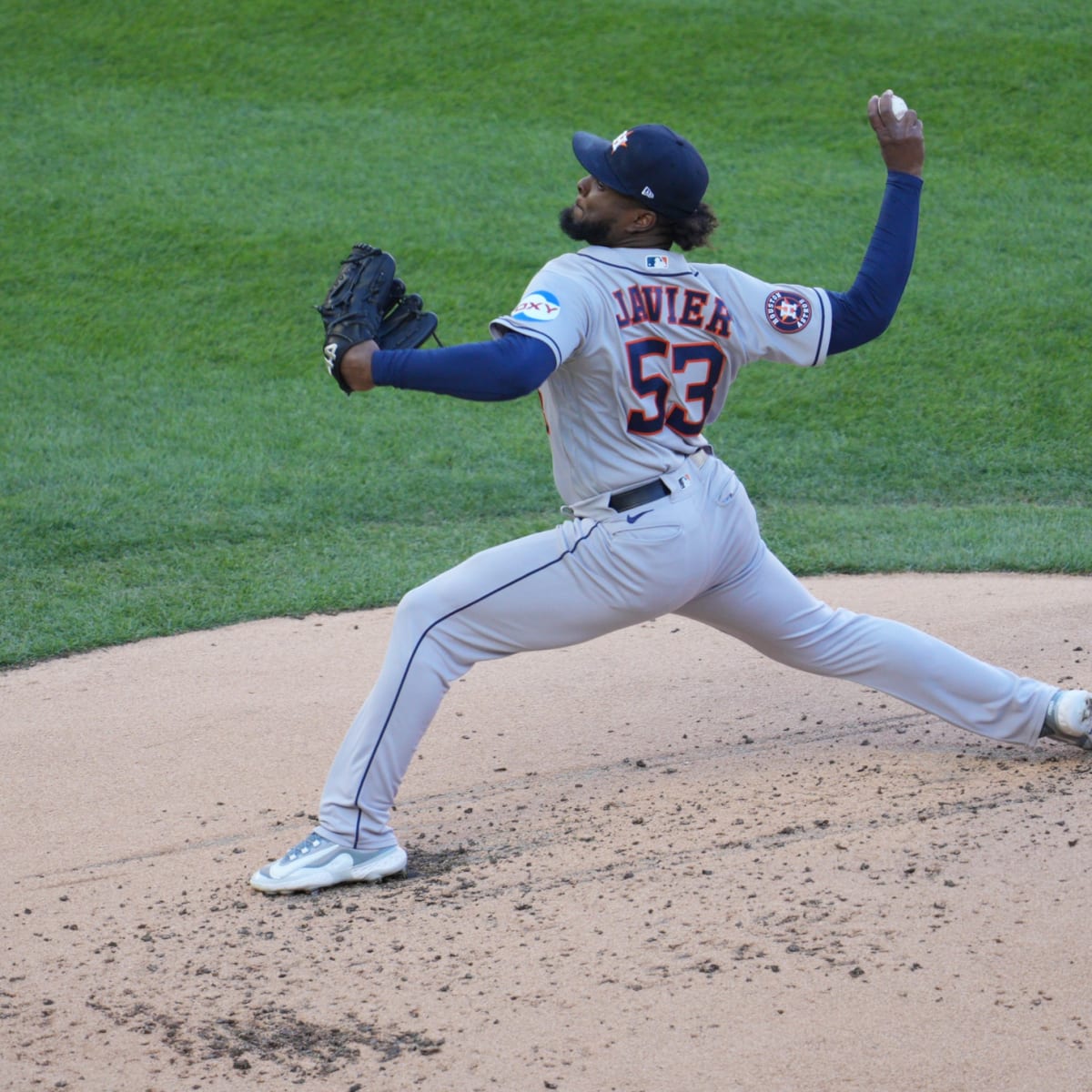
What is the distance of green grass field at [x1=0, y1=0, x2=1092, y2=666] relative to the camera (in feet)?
22.1

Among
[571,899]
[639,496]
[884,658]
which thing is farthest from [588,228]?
[571,899]

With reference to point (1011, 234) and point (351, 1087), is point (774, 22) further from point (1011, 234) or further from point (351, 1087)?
point (351, 1087)

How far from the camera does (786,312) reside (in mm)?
3408

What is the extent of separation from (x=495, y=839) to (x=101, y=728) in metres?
1.69

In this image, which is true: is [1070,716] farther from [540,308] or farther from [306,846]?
[306,846]

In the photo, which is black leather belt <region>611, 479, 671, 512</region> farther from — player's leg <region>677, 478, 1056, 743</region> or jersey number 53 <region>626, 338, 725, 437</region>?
player's leg <region>677, 478, 1056, 743</region>

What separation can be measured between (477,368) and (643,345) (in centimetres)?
44

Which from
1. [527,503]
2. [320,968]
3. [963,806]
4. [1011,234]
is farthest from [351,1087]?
[1011,234]

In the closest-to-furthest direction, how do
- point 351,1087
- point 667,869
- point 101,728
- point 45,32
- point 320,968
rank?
point 351,1087
point 320,968
point 667,869
point 101,728
point 45,32

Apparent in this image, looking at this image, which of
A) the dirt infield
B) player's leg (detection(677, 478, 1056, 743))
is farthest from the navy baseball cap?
the dirt infield

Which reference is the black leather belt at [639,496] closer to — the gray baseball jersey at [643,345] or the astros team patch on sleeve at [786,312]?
the gray baseball jersey at [643,345]

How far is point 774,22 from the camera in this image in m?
13.1

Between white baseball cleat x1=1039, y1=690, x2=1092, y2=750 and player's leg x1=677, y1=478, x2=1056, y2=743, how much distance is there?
22 millimetres

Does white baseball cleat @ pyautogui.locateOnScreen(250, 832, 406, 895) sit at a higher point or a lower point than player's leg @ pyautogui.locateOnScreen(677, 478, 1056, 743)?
lower
